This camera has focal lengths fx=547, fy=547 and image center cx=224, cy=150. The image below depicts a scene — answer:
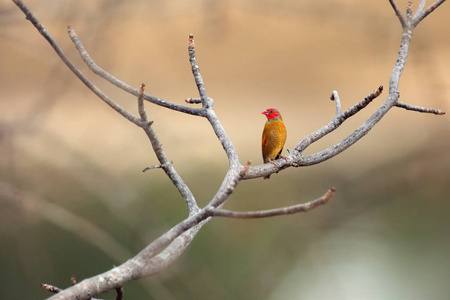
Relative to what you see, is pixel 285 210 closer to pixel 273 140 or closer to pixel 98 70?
pixel 98 70

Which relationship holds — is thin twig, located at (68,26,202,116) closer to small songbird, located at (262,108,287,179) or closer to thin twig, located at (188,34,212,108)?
thin twig, located at (188,34,212,108)

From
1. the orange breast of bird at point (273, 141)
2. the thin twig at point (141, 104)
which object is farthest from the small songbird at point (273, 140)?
the thin twig at point (141, 104)

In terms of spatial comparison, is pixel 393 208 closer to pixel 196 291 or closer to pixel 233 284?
pixel 233 284

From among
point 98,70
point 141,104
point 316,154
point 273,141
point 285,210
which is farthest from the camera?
point 273,141

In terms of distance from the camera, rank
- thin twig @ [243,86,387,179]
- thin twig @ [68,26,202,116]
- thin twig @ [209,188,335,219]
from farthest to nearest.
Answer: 1. thin twig @ [243,86,387,179]
2. thin twig @ [68,26,202,116]
3. thin twig @ [209,188,335,219]

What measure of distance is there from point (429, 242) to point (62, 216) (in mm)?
3932

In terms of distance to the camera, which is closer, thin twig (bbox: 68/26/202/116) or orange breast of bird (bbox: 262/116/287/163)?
thin twig (bbox: 68/26/202/116)

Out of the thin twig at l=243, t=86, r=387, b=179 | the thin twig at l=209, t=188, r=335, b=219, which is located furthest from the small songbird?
the thin twig at l=209, t=188, r=335, b=219

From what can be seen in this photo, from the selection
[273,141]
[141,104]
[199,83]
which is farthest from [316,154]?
[273,141]

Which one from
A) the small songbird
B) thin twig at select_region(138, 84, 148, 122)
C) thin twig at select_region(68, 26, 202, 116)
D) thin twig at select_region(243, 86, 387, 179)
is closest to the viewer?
thin twig at select_region(138, 84, 148, 122)

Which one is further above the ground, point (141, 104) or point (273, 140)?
point (273, 140)

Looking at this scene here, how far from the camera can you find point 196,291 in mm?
1792

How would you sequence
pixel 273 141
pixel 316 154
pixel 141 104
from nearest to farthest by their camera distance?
pixel 141 104 < pixel 316 154 < pixel 273 141

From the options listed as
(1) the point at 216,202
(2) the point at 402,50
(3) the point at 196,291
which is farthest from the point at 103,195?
(2) the point at 402,50
